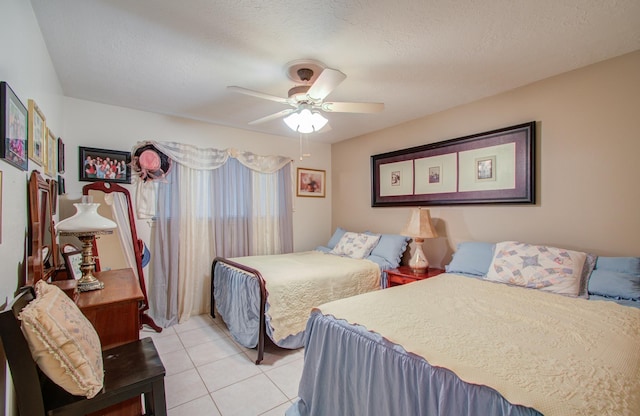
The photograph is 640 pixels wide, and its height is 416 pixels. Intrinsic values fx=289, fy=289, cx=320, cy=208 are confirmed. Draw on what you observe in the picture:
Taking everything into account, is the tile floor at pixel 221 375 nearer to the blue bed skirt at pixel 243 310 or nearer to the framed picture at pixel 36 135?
the blue bed skirt at pixel 243 310

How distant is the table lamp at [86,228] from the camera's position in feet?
5.32

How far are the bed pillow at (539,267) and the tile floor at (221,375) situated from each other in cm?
181

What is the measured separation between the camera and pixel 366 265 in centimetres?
314

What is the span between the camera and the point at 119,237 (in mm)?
2934

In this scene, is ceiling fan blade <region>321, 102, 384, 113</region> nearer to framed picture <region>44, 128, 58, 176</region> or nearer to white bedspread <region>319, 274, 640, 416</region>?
white bedspread <region>319, 274, 640, 416</region>

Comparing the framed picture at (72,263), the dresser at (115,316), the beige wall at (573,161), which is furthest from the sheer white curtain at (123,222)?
the beige wall at (573,161)

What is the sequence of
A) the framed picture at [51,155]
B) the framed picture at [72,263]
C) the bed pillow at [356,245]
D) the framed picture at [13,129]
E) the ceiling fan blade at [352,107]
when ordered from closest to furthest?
the framed picture at [13,129]
the framed picture at [51,155]
the framed picture at [72,263]
the ceiling fan blade at [352,107]
the bed pillow at [356,245]

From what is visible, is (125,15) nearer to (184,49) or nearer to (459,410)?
(184,49)

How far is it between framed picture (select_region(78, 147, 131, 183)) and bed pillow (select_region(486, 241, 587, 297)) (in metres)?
3.59

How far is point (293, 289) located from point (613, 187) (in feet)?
8.38

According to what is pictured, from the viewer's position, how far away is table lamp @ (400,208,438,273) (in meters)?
2.98

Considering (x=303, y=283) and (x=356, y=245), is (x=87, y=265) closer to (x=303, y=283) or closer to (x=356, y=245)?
(x=303, y=283)

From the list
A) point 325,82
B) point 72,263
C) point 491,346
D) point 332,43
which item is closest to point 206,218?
point 72,263

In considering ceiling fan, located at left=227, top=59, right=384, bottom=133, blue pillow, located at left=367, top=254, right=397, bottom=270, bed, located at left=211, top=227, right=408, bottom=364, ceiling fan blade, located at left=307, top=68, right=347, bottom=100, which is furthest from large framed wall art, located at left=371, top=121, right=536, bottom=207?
ceiling fan blade, located at left=307, top=68, right=347, bottom=100
